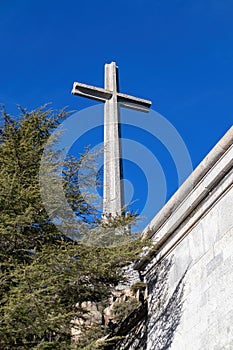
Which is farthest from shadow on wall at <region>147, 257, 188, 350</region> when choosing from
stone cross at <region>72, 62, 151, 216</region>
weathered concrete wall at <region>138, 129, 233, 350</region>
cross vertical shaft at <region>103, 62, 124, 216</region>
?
stone cross at <region>72, 62, 151, 216</region>

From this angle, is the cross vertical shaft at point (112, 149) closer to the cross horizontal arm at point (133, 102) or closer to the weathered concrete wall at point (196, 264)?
the cross horizontal arm at point (133, 102)

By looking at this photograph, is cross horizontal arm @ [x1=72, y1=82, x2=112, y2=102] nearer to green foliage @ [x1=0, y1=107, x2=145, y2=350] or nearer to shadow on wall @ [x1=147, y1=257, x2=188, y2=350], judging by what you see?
green foliage @ [x1=0, y1=107, x2=145, y2=350]

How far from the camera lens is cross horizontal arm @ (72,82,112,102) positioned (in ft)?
37.9

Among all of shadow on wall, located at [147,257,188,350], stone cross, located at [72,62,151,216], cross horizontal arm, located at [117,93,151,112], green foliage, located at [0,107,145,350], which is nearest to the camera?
green foliage, located at [0,107,145,350]

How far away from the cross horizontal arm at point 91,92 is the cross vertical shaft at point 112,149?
0.12 meters

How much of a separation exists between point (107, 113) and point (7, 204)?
15.9ft

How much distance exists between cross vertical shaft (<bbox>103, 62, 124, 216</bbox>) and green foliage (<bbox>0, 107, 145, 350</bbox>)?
187cm

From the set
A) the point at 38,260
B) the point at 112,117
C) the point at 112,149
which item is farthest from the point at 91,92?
the point at 38,260

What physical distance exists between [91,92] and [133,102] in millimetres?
921

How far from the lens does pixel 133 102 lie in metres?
11.9

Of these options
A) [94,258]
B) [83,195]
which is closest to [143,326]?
[94,258]

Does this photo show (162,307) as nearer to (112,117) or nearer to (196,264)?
(196,264)

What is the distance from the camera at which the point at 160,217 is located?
7.16 meters

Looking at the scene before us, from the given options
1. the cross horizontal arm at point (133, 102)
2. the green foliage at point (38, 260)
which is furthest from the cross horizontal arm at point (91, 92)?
the green foliage at point (38, 260)
